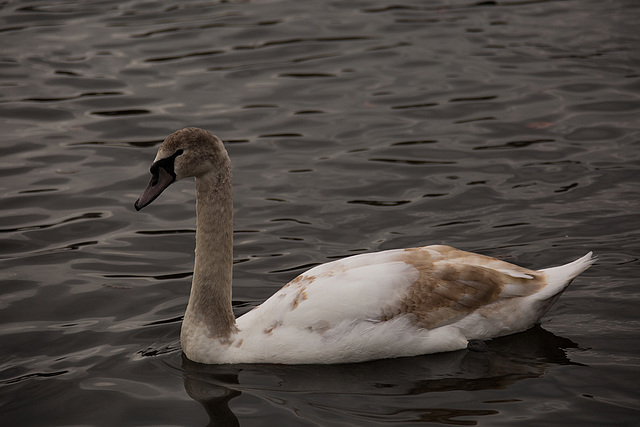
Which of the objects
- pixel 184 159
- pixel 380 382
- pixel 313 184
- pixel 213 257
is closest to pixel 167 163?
pixel 184 159

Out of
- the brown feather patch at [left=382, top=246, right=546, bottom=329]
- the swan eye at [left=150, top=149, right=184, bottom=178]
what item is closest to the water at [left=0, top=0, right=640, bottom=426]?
the brown feather patch at [left=382, top=246, right=546, bottom=329]

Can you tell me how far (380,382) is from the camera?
650 cm

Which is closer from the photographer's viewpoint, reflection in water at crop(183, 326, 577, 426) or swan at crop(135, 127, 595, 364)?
reflection in water at crop(183, 326, 577, 426)

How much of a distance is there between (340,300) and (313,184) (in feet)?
13.2

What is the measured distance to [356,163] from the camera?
11.1m

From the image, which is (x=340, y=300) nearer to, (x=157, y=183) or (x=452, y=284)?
(x=452, y=284)

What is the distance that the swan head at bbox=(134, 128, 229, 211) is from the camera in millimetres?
6680

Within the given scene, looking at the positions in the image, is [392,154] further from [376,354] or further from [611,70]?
[376,354]

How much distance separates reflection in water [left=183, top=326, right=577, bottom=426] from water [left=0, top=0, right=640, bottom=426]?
0.06ft

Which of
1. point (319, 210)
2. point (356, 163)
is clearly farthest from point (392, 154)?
point (319, 210)

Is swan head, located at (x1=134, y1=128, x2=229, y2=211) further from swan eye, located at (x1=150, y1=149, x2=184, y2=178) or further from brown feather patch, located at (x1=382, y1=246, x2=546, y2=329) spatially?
brown feather patch, located at (x1=382, y1=246, x2=546, y2=329)

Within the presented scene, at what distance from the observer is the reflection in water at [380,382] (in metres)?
6.11

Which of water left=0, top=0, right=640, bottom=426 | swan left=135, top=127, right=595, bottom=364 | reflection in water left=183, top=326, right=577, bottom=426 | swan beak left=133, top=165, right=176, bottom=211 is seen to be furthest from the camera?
swan beak left=133, top=165, right=176, bottom=211

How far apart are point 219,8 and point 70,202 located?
7.29m
